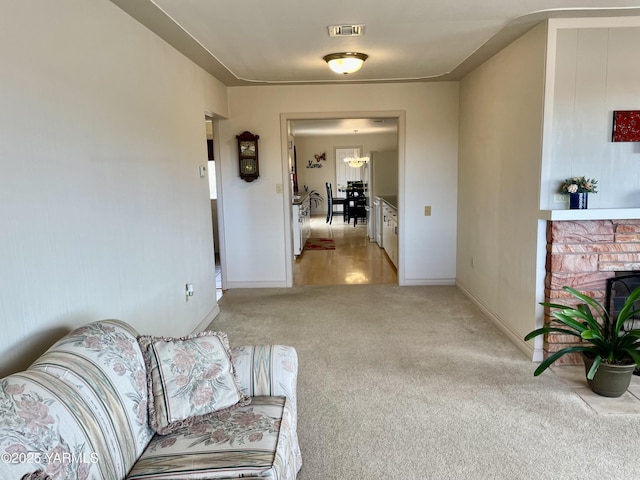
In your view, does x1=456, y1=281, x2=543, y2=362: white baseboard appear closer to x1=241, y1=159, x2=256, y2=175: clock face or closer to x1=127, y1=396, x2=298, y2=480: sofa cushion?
x1=127, y1=396, x2=298, y2=480: sofa cushion

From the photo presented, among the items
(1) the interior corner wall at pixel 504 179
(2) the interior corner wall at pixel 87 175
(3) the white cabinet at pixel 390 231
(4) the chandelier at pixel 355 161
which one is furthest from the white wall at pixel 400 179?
(4) the chandelier at pixel 355 161

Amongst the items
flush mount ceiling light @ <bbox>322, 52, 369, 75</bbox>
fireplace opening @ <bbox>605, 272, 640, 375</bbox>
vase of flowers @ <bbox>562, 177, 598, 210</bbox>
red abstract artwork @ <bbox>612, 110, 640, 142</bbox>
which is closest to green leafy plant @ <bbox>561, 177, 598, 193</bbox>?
vase of flowers @ <bbox>562, 177, 598, 210</bbox>

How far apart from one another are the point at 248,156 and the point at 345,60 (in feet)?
6.19

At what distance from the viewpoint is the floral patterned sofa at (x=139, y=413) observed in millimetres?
1248

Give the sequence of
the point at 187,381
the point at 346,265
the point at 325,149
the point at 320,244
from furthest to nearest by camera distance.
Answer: the point at 325,149 → the point at 320,244 → the point at 346,265 → the point at 187,381

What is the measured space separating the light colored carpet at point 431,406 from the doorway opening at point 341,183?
5.66 feet

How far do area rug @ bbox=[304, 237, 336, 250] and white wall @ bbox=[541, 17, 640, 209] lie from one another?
5270 mm

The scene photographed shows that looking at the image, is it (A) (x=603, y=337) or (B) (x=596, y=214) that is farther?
(B) (x=596, y=214)

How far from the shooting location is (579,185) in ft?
10.0

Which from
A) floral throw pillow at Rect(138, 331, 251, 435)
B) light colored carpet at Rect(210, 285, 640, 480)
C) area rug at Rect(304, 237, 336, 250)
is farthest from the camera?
area rug at Rect(304, 237, 336, 250)

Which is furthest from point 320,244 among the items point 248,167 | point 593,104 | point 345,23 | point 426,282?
point 593,104

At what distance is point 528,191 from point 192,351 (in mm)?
2635

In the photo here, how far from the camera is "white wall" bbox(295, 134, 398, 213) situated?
41.9ft

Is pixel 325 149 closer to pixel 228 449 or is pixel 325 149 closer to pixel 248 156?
pixel 248 156
